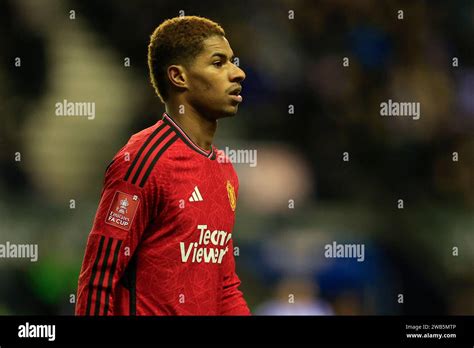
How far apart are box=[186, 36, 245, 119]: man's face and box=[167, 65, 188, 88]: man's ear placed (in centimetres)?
2

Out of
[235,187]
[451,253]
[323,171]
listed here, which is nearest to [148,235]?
[235,187]

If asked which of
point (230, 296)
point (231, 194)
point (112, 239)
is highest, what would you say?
point (231, 194)

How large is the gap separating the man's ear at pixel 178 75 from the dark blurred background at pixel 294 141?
2566 mm

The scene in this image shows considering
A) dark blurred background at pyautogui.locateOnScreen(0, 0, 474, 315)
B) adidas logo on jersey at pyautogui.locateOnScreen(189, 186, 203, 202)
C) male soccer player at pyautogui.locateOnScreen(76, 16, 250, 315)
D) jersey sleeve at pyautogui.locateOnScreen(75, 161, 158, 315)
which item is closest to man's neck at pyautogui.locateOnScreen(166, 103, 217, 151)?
male soccer player at pyautogui.locateOnScreen(76, 16, 250, 315)

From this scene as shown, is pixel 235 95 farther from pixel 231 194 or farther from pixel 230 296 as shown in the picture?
pixel 230 296

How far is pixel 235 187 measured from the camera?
4258 mm

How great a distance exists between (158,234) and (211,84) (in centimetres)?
73

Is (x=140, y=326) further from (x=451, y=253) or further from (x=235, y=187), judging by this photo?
(x=451, y=253)

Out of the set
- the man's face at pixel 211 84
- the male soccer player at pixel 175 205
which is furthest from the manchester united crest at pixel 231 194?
the man's face at pixel 211 84

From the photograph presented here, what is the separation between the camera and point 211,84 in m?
4.05

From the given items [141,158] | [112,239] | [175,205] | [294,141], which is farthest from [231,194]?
[294,141]

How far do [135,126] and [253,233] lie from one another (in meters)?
1.20

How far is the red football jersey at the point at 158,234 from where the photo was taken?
144 inches

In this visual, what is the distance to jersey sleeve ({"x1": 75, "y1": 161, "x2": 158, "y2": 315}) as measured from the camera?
3617 millimetres
